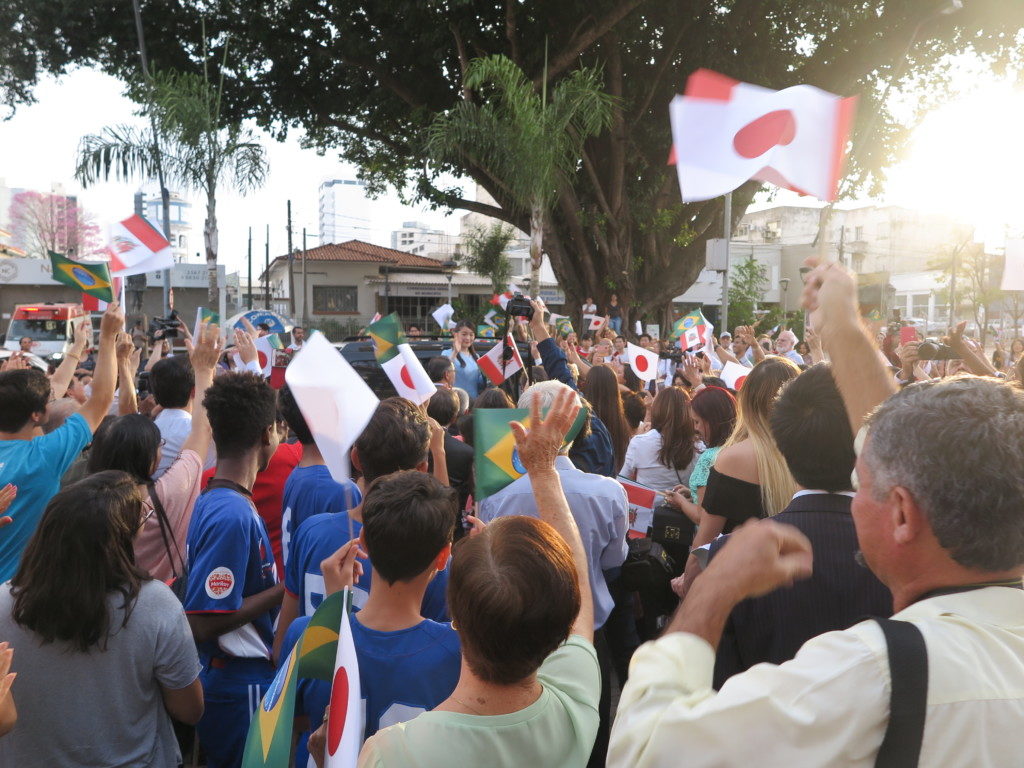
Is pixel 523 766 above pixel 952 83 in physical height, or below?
below

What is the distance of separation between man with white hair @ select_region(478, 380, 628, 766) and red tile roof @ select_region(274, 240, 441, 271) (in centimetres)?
3991

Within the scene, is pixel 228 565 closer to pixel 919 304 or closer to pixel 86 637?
pixel 86 637

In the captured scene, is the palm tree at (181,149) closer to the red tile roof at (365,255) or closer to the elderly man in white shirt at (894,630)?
the elderly man in white shirt at (894,630)

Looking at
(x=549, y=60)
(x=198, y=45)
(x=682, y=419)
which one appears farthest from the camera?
(x=198, y=45)

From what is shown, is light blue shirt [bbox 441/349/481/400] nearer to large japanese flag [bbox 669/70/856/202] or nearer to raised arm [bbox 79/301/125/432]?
raised arm [bbox 79/301/125/432]

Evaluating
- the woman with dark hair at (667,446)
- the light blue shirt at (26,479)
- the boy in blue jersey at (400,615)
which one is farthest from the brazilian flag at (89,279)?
the boy in blue jersey at (400,615)

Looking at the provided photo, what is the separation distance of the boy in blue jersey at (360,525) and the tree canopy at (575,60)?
15.0 meters

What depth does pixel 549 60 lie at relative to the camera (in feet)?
58.9

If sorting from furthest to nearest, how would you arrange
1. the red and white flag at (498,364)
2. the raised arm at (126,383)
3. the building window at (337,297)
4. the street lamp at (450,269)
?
the building window at (337,297), the street lamp at (450,269), the red and white flag at (498,364), the raised arm at (126,383)

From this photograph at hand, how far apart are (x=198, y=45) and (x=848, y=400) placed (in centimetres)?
2095

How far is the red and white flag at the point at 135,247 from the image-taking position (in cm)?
599

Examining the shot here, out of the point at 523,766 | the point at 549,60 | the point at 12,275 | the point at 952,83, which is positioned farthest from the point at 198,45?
the point at 12,275

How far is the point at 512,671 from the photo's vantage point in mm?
1605

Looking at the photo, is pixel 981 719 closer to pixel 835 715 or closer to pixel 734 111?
pixel 835 715
